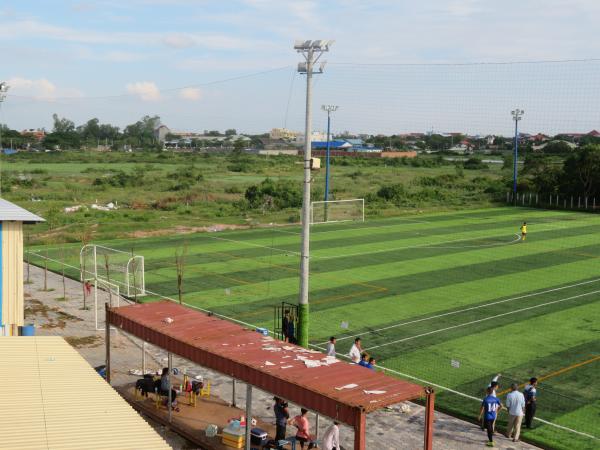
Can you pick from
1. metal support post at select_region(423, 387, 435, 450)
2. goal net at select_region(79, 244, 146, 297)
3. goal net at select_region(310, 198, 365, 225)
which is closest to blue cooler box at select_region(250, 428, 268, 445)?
metal support post at select_region(423, 387, 435, 450)

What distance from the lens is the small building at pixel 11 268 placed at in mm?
21781

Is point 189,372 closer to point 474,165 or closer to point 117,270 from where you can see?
point 117,270

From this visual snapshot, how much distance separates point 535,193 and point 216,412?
218 feet

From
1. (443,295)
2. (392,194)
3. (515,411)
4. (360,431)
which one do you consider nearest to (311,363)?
(360,431)

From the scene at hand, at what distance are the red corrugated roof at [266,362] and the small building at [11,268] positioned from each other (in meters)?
4.35

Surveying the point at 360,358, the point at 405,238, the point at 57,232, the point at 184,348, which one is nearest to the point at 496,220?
the point at 405,238

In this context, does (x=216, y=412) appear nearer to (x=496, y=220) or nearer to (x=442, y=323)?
(x=442, y=323)

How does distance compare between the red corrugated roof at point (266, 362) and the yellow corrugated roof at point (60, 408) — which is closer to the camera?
the yellow corrugated roof at point (60, 408)

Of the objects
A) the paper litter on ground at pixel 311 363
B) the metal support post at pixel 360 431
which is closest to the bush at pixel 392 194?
the paper litter on ground at pixel 311 363

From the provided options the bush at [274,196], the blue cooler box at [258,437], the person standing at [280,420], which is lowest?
the blue cooler box at [258,437]

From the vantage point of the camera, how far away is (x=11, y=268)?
2197cm

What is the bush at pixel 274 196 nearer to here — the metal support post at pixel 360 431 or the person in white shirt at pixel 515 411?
the person in white shirt at pixel 515 411

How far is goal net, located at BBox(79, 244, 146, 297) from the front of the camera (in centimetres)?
3153

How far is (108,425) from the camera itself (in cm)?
1168
